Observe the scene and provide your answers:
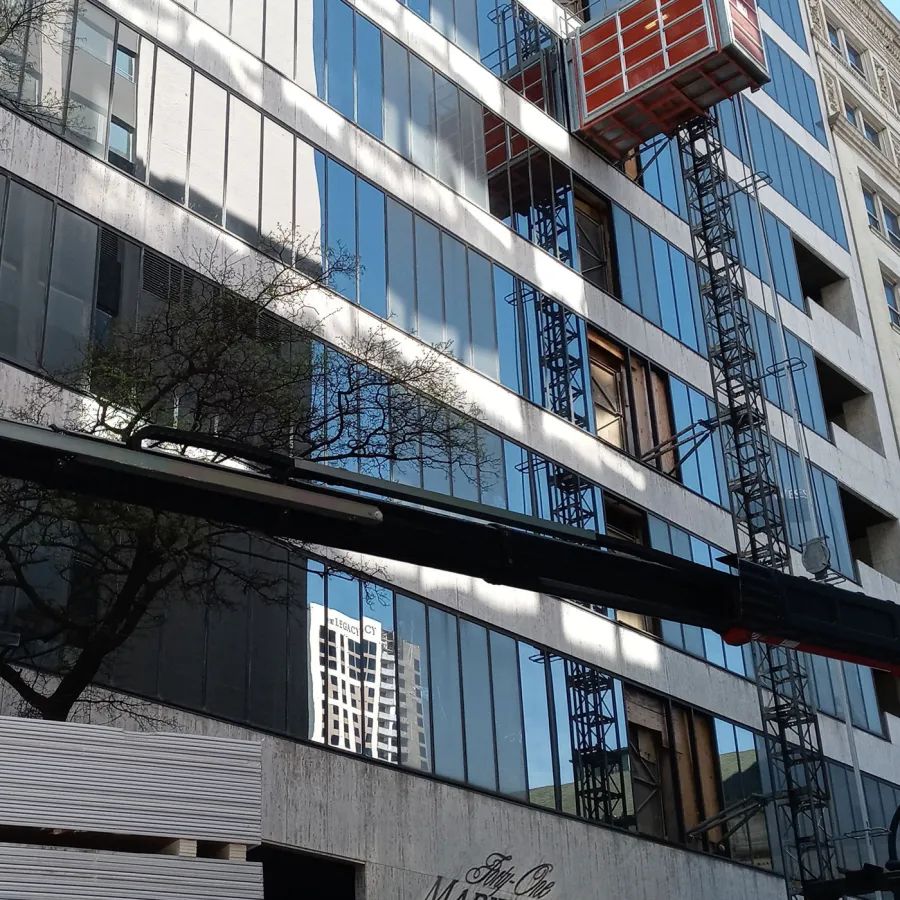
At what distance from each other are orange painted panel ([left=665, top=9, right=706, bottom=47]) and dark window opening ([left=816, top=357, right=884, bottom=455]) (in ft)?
47.5

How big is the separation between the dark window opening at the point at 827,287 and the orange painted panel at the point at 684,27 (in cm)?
1353

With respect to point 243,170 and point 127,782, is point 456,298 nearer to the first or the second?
point 243,170

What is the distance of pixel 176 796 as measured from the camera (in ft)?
42.8

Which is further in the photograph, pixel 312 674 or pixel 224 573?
pixel 312 674

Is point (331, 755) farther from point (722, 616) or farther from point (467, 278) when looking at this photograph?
point (467, 278)

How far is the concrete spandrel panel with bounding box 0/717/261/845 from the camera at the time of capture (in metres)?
12.2

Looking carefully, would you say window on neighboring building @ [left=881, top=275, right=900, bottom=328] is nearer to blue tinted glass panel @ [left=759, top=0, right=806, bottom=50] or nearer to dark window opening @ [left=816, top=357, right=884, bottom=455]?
dark window opening @ [left=816, top=357, right=884, bottom=455]

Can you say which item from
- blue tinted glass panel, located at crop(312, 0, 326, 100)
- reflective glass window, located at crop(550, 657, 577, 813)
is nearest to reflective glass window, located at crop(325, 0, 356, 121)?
blue tinted glass panel, located at crop(312, 0, 326, 100)

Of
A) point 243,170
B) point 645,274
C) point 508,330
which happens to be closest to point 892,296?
point 645,274

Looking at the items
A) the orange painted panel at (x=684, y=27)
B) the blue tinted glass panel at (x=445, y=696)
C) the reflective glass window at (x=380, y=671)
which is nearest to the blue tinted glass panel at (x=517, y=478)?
the blue tinted glass panel at (x=445, y=696)

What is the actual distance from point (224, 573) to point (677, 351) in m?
19.4

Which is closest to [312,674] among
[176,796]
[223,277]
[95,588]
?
[95,588]

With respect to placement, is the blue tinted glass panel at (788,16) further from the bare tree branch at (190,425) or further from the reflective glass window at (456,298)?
the bare tree branch at (190,425)

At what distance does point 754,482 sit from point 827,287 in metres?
17.3
